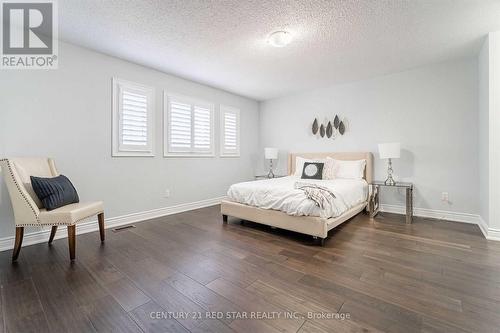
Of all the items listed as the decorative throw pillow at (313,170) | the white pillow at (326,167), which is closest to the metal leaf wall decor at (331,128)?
the white pillow at (326,167)

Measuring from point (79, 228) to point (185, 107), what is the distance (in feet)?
8.22

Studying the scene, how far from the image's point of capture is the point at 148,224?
127 inches

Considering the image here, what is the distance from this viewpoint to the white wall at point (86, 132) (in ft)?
8.03

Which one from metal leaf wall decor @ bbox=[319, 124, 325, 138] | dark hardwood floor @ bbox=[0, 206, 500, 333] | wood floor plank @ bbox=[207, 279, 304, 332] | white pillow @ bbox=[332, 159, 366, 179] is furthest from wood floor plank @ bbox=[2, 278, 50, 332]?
metal leaf wall decor @ bbox=[319, 124, 325, 138]

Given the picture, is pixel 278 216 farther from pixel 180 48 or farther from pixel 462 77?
pixel 462 77

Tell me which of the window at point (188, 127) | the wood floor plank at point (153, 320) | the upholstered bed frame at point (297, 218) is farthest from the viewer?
the window at point (188, 127)

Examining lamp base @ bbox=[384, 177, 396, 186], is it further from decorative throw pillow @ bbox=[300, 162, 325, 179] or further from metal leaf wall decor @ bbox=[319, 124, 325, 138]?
metal leaf wall decor @ bbox=[319, 124, 325, 138]

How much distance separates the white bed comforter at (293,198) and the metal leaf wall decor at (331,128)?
1.33 m

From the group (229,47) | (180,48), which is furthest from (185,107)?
(229,47)

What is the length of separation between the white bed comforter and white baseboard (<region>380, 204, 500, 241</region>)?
0.81 meters

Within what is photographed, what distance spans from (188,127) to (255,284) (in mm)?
3190

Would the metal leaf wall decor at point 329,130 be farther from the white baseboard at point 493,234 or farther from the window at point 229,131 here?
the white baseboard at point 493,234

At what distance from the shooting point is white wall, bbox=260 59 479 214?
3.27 metres

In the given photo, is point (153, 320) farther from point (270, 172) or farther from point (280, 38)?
point (270, 172)
